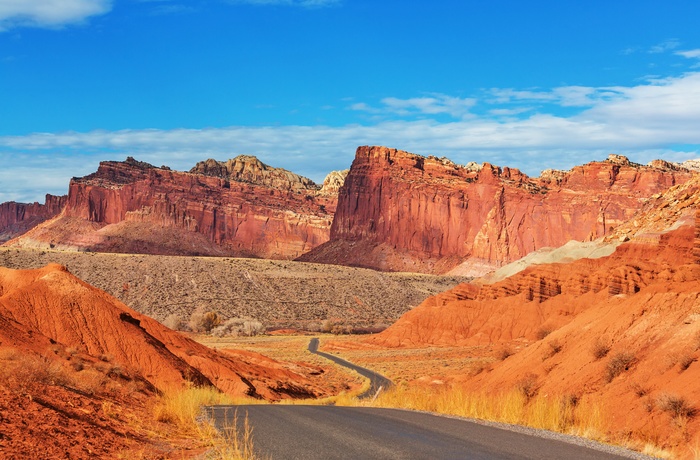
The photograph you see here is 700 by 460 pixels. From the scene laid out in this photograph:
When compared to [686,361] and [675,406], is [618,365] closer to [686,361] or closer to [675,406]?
[686,361]

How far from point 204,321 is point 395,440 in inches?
3520

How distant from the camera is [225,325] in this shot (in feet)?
324

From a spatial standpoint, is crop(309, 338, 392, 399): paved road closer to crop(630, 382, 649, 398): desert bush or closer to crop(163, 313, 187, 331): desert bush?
crop(630, 382, 649, 398): desert bush

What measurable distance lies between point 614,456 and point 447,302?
78.8 metres

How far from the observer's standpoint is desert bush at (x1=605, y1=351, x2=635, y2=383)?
19922 millimetres

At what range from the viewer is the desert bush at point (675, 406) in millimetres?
14953

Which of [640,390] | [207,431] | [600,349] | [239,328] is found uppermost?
[600,349]

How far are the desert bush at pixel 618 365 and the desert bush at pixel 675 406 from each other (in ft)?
15.7

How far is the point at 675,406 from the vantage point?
15.0 m

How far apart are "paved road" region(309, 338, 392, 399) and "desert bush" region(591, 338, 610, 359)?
12.4 metres

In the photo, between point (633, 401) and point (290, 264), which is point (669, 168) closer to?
point (290, 264)

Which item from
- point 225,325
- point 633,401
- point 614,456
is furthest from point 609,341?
point 225,325

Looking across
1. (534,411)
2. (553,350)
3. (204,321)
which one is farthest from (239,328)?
(534,411)

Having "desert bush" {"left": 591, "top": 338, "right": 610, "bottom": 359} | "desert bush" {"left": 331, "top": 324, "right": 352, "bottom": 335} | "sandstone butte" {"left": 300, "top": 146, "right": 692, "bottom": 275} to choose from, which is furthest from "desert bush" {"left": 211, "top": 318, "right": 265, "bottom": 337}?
"sandstone butte" {"left": 300, "top": 146, "right": 692, "bottom": 275}
